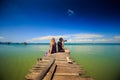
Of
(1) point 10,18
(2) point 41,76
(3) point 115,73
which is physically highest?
(1) point 10,18

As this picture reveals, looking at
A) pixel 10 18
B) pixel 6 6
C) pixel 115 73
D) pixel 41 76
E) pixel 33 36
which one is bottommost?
pixel 115 73

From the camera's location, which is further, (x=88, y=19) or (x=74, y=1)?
(x=88, y=19)

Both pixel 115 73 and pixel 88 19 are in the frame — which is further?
pixel 88 19

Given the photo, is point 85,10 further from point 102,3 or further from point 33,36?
point 33,36

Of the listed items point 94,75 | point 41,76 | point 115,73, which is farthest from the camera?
point 115,73

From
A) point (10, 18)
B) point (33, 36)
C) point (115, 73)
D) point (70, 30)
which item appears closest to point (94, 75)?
point (115, 73)

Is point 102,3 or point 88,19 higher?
point 102,3

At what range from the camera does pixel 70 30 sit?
231 inches

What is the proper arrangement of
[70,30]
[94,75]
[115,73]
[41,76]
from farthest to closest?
[70,30], [115,73], [94,75], [41,76]

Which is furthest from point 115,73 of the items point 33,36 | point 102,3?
point 33,36

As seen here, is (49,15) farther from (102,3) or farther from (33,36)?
(102,3)

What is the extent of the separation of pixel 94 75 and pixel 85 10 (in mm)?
2585

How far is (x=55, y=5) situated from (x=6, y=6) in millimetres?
1797

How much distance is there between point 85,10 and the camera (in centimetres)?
529
